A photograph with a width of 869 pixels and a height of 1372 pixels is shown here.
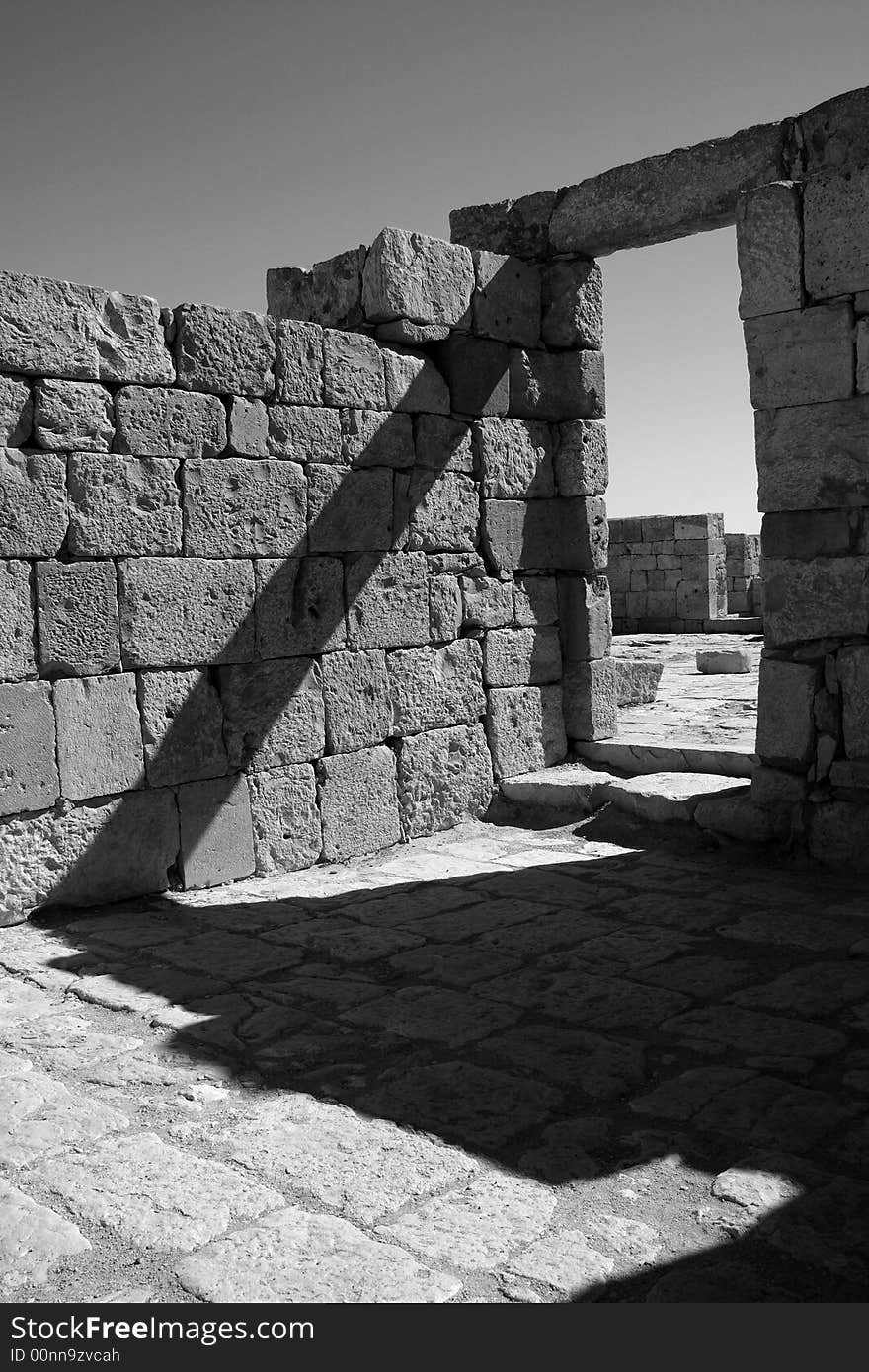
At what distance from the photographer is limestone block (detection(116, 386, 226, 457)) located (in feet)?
20.8

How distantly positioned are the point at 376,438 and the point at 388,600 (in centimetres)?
97

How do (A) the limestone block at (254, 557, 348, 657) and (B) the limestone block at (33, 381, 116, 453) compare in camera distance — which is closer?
(B) the limestone block at (33, 381, 116, 453)

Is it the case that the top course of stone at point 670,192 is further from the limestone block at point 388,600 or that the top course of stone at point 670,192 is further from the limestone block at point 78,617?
the limestone block at point 78,617

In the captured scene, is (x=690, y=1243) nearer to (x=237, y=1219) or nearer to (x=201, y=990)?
(x=237, y=1219)

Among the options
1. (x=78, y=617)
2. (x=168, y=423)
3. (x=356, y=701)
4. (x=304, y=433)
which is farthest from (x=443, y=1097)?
(x=304, y=433)

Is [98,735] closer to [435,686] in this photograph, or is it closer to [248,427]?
[248,427]

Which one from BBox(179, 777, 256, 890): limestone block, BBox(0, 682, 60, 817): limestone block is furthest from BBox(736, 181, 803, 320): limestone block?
BBox(0, 682, 60, 817): limestone block

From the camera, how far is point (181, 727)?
6.66 m

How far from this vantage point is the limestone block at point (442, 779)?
7.89 m

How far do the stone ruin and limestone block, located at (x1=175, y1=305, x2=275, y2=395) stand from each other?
0.6 inches

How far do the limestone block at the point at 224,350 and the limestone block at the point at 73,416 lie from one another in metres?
0.51

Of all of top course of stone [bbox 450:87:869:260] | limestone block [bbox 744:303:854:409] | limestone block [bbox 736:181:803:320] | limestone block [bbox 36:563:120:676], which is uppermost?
top course of stone [bbox 450:87:869:260]

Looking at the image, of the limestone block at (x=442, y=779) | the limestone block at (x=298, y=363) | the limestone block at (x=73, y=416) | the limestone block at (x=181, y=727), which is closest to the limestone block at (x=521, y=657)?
the limestone block at (x=442, y=779)

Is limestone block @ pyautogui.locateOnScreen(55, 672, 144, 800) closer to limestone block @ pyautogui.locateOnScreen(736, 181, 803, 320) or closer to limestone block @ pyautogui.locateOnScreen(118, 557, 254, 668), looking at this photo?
limestone block @ pyautogui.locateOnScreen(118, 557, 254, 668)
